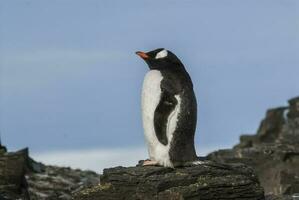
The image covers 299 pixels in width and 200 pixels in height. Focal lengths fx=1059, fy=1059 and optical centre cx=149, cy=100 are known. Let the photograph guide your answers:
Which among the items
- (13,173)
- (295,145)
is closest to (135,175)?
(13,173)

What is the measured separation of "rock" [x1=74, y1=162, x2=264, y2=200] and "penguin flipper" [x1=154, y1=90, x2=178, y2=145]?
70cm

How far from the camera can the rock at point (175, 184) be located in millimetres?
20297

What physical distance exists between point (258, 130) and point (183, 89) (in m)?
26.2

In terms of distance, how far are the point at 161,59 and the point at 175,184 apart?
97.6 inches

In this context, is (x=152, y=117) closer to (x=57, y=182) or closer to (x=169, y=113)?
(x=169, y=113)

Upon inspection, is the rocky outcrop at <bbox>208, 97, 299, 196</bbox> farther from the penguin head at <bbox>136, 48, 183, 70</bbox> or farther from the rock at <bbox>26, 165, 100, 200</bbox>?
the penguin head at <bbox>136, 48, 183, 70</bbox>

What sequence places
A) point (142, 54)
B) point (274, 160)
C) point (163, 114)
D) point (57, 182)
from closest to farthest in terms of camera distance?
point (163, 114) → point (142, 54) → point (57, 182) → point (274, 160)

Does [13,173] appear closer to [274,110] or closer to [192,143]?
[192,143]

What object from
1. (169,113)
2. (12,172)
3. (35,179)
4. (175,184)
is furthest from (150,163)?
(35,179)

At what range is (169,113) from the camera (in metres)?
20.4

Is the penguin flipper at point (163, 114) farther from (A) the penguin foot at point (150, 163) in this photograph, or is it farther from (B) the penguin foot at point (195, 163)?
(B) the penguin foot at point (195, 163)

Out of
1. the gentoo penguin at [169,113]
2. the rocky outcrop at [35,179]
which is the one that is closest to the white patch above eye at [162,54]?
the gentoo penguin at [169,113]

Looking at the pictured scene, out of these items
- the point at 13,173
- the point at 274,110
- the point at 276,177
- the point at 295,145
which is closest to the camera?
the point at 13,173

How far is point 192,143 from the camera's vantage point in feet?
68.2
